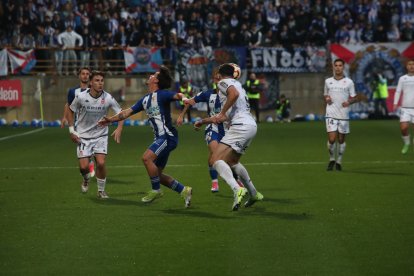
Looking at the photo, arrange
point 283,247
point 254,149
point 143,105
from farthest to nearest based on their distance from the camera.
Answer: point 254,149 < point 143,105 < point 283,247

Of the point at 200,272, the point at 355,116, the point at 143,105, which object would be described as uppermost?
the point at 143,105

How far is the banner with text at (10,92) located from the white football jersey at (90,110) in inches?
953

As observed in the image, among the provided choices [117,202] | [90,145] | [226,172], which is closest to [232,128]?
[226,172]

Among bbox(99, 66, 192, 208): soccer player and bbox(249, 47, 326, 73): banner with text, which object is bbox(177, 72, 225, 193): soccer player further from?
bbox(249, 47, 326, 73): banner with text

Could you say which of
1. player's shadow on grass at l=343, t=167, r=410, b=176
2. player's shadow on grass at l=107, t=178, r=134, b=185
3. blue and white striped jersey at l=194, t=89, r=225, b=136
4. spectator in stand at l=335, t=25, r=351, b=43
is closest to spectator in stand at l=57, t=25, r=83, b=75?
spectator in stand at l=335, t=25, r=351, b=43

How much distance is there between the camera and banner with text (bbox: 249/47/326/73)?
40062 mm

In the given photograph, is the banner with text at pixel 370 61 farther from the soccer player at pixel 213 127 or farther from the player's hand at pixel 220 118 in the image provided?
the player's hand at pixel 220 118

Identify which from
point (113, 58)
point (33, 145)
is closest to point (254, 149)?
point (33, 145)

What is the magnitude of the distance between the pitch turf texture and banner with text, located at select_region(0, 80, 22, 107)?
17.0m

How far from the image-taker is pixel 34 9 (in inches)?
1478

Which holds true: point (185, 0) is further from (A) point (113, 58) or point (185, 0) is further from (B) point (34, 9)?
(B) point (34, 9)

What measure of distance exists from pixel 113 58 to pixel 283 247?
29.9m

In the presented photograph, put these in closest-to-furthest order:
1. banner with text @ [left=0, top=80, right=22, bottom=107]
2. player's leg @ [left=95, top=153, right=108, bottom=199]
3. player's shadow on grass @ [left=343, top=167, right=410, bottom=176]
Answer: player's leg @ [left=95, top=153, right=108, bottom=199] < player's shadow on grass @ [left=343, top=167, right=410, bottom=176] < banner with text @ [left=0, top=80, right=22, bottom=107]

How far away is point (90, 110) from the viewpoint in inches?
600
